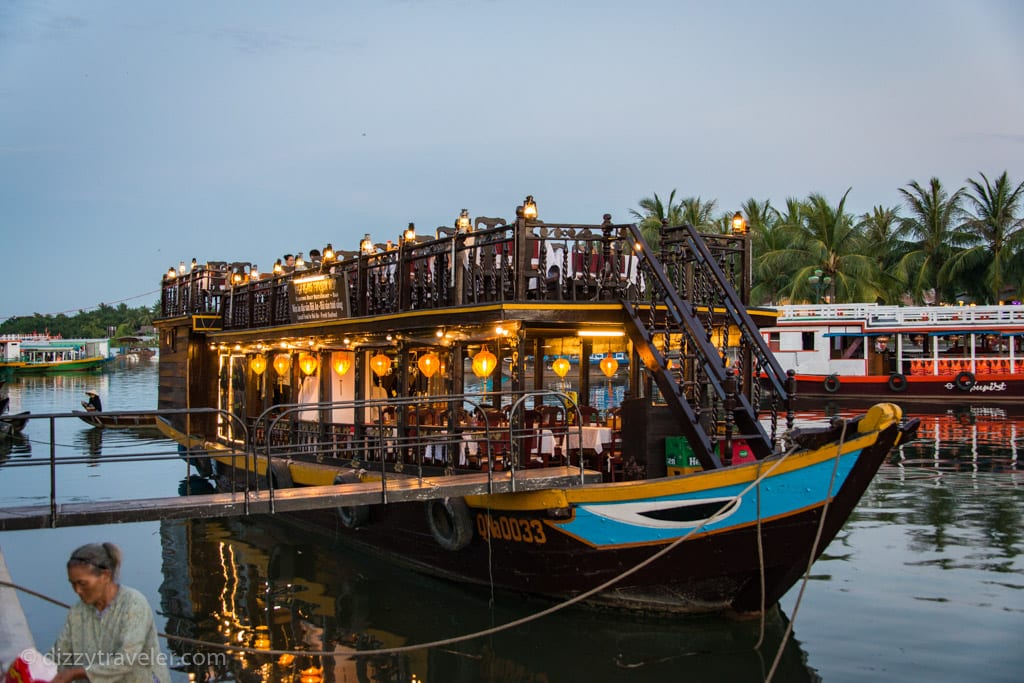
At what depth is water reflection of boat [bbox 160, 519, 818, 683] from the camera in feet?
26.2

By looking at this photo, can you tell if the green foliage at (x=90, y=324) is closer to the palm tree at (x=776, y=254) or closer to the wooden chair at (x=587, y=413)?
the palm tree at (x=776, y=254)

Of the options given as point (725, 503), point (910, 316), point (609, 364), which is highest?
point (910, 316)

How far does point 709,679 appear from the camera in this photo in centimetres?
766

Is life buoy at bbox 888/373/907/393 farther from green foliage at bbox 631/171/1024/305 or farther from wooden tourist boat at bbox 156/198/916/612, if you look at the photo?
wooden tourist boat at bbox 156/198/916/612

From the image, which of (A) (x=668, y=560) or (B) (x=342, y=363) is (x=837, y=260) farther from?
(A) (x=668, y=560)

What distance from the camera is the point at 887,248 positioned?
147 ft

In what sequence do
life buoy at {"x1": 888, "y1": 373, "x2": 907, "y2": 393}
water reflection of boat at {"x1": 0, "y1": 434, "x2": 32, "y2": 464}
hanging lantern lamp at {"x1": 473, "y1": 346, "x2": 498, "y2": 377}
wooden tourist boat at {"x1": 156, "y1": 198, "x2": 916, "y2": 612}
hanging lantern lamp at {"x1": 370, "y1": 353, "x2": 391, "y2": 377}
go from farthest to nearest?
life buoy at {"x1": 888, "y1": 373, "x2": 907, "y2": 393} < water reflection of boat at {"x1": 0, "y1": 434, "x2": 32, "y2": 464} < hanging lantern lamp at {"x1": 370, "y1": 353, "x2": 391, "y2": 377} < hanging lantern lamp at {"x1": 473, "y1": 346, "x2": 498, "y2": 377} < wooden tourist boat at {"x1": 156, "y1": 198, "x2": 916, "y2": 612}

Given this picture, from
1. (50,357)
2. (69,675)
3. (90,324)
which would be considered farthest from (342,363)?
(90,324)

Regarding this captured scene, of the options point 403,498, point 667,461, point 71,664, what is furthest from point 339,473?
point 71,664

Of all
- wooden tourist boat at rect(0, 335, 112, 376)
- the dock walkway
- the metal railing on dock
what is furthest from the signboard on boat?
wooden tourist boat at rect(0, 335, 112, 376)

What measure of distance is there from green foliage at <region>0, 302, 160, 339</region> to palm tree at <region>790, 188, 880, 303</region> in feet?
331

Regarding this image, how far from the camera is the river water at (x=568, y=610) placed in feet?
26.3

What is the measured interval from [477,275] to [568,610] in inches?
147

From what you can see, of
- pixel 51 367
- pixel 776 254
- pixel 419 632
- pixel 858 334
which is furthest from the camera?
pixel 51 367
